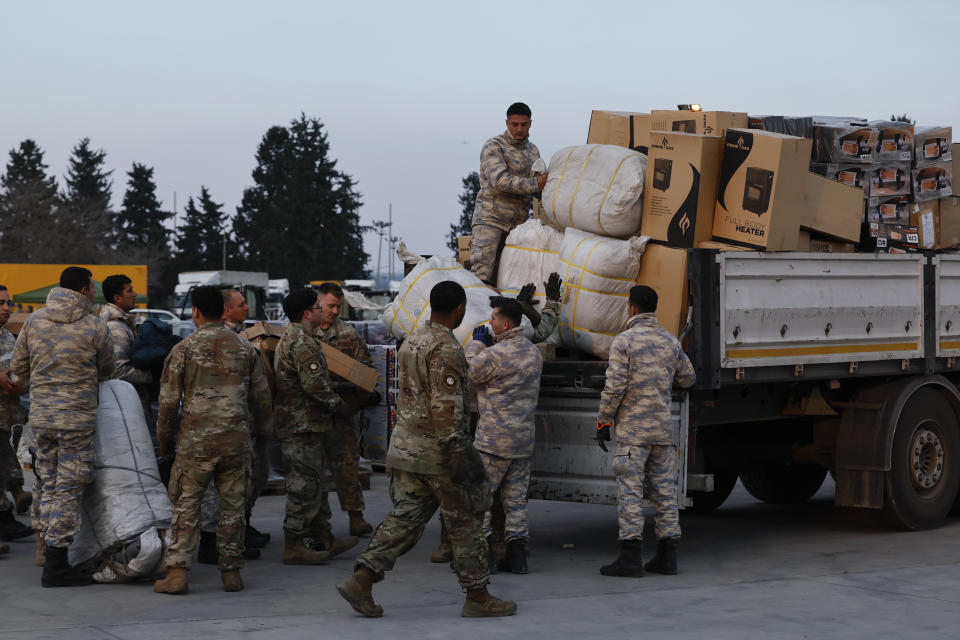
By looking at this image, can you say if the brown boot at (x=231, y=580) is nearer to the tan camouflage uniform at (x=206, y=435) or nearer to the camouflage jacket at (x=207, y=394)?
the tan camouflage uniform at (x=206, y=435)

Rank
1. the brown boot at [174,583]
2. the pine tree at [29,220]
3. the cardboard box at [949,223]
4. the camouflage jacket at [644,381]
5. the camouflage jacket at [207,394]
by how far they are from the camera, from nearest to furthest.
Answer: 1. the brown boot at [174,583]
2. the camouflage jacket at [207,394]
3. the camouflage jacket at [644,381]
4. the cardboard box at [949,223]
5. the pine tree at [29,220]

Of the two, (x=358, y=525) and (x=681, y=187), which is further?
(x=358, y=525)

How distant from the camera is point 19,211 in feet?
206

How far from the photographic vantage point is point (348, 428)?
9.17 metres

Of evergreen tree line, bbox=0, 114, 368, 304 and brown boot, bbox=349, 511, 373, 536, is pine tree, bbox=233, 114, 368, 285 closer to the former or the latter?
evergreen tree line, bbox=0, 114, 368, 304

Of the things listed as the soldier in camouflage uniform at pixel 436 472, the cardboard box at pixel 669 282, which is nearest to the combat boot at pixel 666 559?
the cardboard box at pixel 669 282

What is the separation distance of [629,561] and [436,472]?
6.19 feet

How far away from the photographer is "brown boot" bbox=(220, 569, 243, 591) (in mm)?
7098

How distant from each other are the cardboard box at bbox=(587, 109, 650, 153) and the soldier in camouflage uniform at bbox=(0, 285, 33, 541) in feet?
14.8

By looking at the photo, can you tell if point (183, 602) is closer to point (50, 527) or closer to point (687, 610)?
point (50, 527)

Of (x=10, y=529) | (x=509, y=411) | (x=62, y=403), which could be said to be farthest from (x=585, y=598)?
(x=10, y=529)

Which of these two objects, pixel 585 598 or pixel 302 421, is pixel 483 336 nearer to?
pixel 302 421

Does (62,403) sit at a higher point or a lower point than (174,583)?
higher

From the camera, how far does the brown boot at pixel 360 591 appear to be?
6.26 metres
